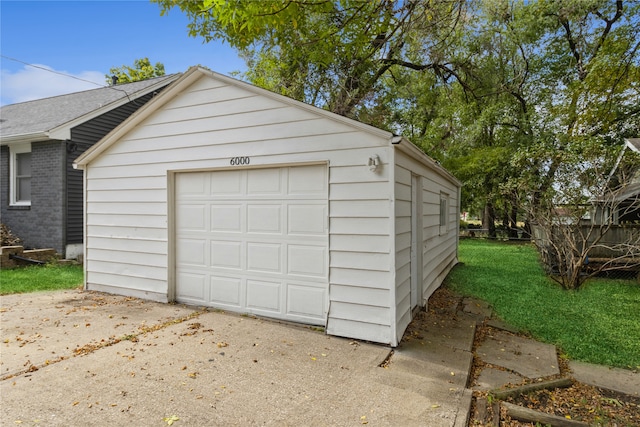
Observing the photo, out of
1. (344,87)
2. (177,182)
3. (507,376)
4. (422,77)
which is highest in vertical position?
(422,77)

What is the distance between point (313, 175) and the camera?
482 centimetres

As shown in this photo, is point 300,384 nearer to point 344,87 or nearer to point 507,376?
point 507,376

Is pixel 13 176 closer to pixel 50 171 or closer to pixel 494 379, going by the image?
pixel 50 171

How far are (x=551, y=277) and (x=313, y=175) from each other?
704 cm

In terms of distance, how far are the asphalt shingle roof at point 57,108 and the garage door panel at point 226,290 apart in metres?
6.98

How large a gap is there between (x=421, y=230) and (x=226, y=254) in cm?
311

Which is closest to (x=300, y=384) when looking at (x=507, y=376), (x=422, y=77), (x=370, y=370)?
(x=370, y=370)

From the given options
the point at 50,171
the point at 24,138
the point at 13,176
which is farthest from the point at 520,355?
the point at 13,176

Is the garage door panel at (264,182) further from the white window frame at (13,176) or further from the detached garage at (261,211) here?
the white window frame at (13,176)

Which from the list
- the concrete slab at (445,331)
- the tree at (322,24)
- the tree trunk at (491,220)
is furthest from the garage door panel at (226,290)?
the tree trunk at (491,220)

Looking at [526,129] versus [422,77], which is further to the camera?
[526,129]

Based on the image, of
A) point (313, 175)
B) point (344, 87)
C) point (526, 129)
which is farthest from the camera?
point (526, 129)

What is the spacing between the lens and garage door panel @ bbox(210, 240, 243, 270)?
542 centimetres

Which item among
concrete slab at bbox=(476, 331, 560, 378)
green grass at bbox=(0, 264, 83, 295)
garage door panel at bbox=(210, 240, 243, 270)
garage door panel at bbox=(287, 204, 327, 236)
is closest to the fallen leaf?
garage door panel at bbox=(287, 204, 327, 236)
